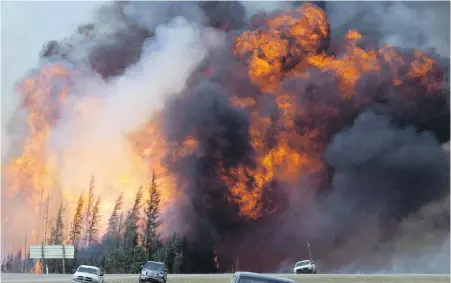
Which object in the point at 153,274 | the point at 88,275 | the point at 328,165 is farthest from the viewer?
the point at 328,165

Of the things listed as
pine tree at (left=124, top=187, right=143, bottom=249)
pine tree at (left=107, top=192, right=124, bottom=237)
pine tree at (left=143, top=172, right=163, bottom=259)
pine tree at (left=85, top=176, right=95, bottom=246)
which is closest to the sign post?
pine tree at (left=85, top=176, right=95, bottom=246)

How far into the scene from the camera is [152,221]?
92688mm

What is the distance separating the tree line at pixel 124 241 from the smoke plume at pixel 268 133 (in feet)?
4.28

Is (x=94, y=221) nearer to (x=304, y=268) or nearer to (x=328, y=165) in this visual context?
(x=304, y=268)

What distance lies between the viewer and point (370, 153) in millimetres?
97812

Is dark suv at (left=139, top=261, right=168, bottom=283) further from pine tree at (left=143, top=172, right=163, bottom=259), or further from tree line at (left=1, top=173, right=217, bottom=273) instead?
pine tree at (left=143, top=172, right=163, bottom=259)

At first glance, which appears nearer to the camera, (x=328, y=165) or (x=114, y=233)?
(x=114, y=233)

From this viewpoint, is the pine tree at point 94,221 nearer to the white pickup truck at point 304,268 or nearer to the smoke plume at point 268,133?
the smoke plume at point 268,133

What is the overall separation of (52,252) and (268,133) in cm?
3224

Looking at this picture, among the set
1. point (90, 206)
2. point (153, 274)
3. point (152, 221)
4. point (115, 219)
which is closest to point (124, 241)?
point (115, 219)

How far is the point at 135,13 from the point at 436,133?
4405 centimetres

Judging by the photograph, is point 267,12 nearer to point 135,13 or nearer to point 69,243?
point 135,13

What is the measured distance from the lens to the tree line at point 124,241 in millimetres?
90875

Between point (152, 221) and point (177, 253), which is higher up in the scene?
point (152, 221)
